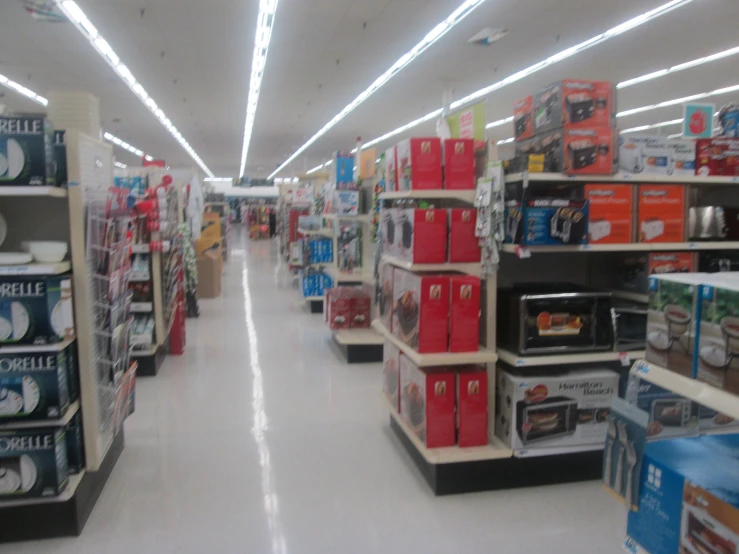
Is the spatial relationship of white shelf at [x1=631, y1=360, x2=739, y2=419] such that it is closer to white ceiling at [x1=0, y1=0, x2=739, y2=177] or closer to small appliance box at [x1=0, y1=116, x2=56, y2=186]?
small appliance box at [x1=0, y1=116, x2=56, y2=186]

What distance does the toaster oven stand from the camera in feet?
10.3

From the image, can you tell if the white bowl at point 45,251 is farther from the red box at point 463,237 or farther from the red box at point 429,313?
the red box at point 463,237

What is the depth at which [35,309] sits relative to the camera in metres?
2.66

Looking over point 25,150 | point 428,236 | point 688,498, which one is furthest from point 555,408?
point 25,150

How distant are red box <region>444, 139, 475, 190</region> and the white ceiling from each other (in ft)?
15.3

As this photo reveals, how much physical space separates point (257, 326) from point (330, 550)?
17.4 feet

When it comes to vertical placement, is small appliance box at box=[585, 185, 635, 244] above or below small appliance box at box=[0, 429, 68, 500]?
above

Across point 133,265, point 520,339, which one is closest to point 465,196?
point 520,339

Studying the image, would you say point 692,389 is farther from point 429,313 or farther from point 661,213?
point 661,213

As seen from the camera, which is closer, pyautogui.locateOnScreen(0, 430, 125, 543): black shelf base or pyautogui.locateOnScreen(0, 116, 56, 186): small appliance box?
pyautogui.locateOnScreen(0, 116, 56, 186): small appliance box

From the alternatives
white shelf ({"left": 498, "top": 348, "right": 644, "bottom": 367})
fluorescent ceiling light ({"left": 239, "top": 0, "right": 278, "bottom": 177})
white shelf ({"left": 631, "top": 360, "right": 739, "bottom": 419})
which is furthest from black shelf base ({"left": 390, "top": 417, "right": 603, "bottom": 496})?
fluorescent ceiling light ({"left": 239, "top": 0, "right": 278, "bottom": 177})

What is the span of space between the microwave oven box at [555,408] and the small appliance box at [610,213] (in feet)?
2.58

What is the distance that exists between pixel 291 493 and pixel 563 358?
1.70 metres

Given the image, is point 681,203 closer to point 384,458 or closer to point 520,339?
point 520,339
